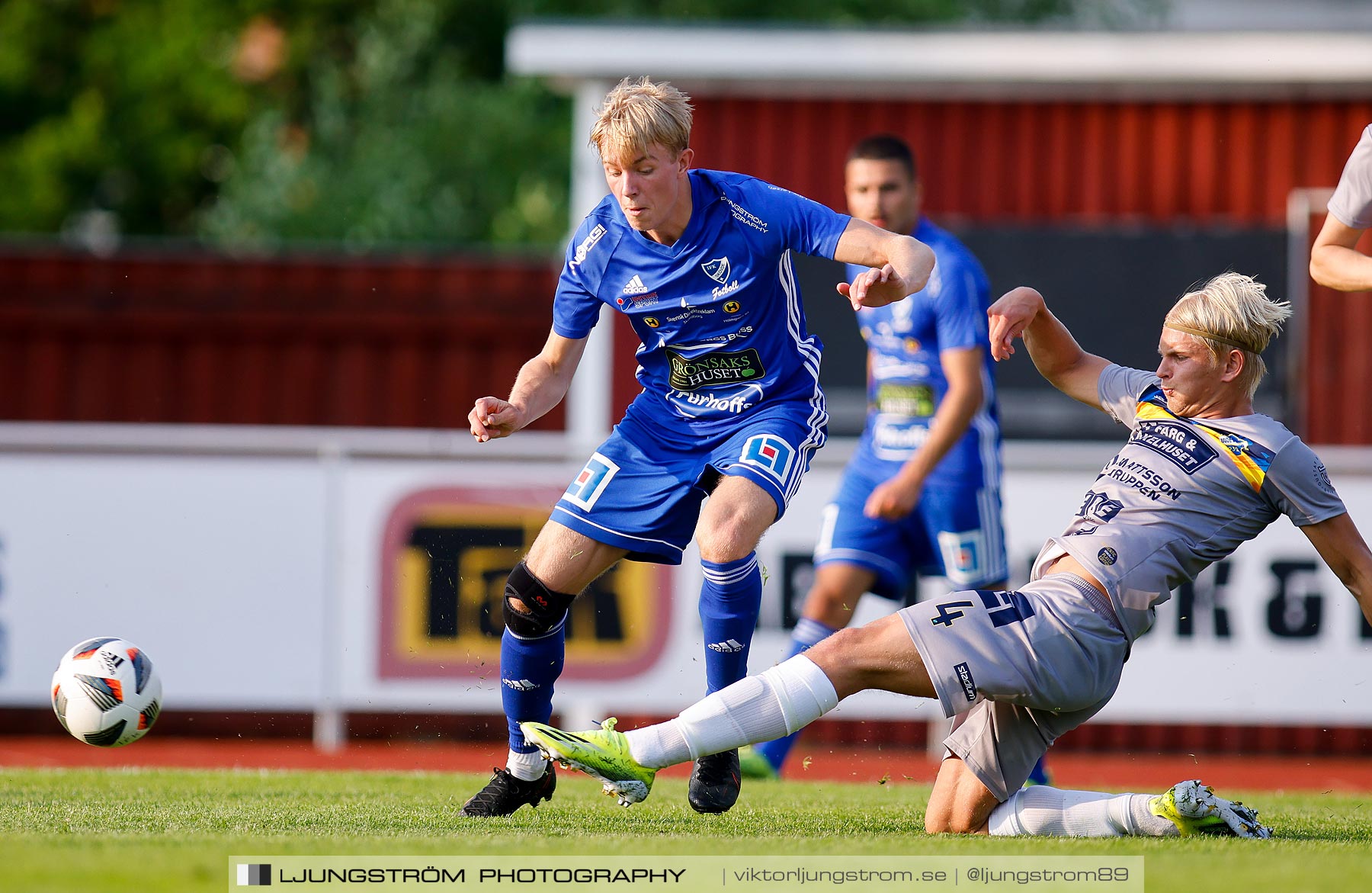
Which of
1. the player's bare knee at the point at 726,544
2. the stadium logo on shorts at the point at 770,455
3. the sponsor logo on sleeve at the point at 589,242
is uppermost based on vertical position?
the sponsor logo on sleeve at the point at 589,242

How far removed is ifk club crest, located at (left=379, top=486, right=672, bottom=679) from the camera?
29.3 feet

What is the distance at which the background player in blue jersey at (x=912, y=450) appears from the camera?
652 centimetres

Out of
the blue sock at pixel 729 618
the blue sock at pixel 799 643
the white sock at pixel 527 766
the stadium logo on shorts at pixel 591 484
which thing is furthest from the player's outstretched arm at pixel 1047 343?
the white sock at pixel 527 766

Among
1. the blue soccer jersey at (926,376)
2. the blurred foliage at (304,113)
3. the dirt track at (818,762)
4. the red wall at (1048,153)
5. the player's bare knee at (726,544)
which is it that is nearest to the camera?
the player's bare knee at (726,544)

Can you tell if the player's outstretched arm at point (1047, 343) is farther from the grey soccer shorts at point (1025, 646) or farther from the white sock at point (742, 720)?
the white sock at point (742, 720)

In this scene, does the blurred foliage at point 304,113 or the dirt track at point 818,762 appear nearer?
the dirt track at point 818,762

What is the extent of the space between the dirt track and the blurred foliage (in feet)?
34.6

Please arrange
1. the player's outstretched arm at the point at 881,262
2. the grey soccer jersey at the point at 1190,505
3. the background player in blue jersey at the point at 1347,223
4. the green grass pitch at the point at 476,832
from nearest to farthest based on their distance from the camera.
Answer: the green grass pitch at the point at 476,832
the grey soccer jersey at the point at 1190,505
the player's outstretched arm at the point at 881,262
the background player in blue jersey at the point at 1347,223

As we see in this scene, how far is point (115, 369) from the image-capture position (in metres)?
12.4

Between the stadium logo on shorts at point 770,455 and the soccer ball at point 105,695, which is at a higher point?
the stadium logo on shorts at point 770,455

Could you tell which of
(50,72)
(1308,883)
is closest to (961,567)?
(1308,883)

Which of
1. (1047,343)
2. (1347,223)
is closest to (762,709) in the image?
(1047,343)

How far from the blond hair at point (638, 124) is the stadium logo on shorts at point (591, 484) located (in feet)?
3.30

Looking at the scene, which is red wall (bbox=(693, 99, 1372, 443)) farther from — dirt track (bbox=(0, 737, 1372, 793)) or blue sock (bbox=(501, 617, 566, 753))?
blue sock (bbox=(501, 617, 566, 753))
